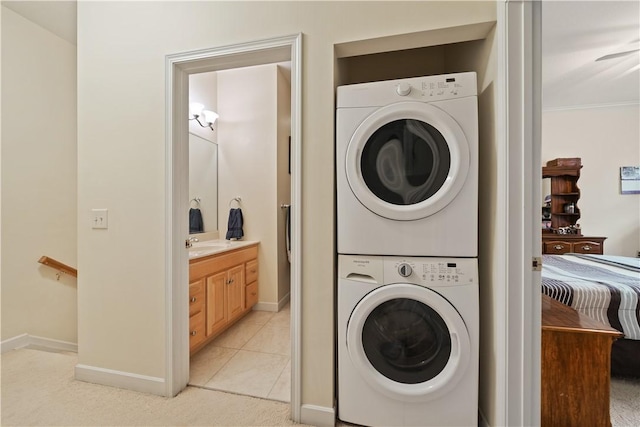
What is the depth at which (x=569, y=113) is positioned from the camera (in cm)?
412

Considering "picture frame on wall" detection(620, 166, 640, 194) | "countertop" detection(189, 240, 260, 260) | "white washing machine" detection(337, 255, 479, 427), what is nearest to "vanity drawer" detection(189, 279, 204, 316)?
"countertop" detection(189, 240, 260, 260)

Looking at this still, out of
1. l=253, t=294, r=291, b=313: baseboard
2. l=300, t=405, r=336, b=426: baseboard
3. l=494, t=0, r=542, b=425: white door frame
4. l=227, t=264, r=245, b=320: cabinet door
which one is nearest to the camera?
l=494, t=0, r=542, b=425: white door frame

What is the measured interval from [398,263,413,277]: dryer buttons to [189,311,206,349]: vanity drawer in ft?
5.11

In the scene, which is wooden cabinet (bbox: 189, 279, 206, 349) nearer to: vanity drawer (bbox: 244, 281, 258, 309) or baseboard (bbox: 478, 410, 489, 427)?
vanity drawer (bbox: 244, 281, 258, 309)

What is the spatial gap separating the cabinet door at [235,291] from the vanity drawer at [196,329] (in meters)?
0.39

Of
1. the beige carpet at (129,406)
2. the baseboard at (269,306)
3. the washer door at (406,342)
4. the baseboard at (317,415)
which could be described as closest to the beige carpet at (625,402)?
the beige carpet at (129,406)

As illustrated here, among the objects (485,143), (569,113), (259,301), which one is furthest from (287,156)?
(569,113)

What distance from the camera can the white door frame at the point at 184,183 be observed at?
4.83ft

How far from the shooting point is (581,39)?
253cm

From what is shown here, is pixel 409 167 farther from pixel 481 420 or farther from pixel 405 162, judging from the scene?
pixel 481 420

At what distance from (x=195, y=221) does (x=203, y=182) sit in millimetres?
433

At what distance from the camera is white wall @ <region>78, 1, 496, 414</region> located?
57.1 inches

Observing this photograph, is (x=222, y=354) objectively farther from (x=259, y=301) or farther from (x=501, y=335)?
(x=501, y=335)

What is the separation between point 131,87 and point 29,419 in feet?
6.19
